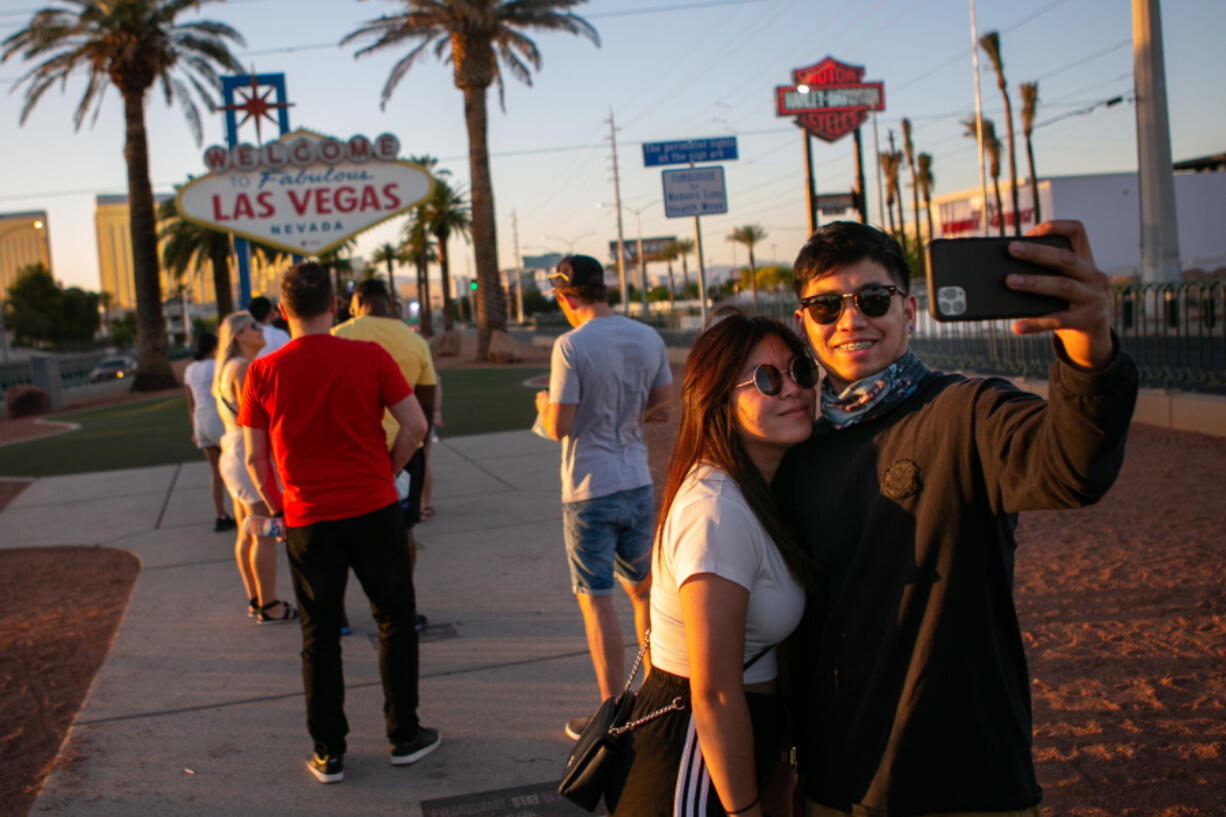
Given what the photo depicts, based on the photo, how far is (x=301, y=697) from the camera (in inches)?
183

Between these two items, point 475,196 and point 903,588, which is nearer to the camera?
point 903,588

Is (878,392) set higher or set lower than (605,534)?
higher

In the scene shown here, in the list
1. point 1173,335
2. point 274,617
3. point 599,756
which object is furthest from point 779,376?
point 1173,335

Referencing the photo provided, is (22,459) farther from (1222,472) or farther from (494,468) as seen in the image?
(1222,472)

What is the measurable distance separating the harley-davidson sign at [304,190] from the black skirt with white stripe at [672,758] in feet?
45.5

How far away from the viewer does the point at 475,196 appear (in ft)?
92.2

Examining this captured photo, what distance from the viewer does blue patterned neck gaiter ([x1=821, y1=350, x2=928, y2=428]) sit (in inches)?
70.9

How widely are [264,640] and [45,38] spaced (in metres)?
26.0

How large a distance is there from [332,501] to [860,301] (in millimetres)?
2529

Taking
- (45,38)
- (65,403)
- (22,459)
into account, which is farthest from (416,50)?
(22,459)

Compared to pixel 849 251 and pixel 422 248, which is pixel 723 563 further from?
pixel 422 248

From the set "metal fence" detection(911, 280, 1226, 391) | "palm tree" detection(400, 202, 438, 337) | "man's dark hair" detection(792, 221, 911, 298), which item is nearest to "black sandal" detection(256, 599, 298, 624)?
"man's dark hair" detection(792, 221, 911, 298)

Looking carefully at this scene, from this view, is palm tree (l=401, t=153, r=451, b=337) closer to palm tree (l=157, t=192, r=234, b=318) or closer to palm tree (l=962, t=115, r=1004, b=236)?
palm tree (l=157, t=192, r=234, b=318)

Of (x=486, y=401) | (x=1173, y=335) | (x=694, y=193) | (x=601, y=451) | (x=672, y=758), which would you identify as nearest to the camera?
(x=672, y=758)
